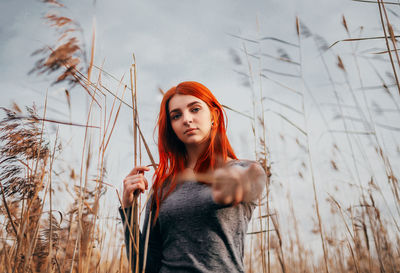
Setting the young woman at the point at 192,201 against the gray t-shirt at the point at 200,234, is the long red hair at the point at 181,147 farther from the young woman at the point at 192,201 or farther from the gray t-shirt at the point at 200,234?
the gray t-shirt at the point at 200,234

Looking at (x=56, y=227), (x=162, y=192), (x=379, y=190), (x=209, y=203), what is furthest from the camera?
(x=379, y=190)

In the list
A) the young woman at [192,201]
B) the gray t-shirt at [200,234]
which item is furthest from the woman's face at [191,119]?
the gray t-shirt at [200,234]

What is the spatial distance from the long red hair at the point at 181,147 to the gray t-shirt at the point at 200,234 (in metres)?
0.11

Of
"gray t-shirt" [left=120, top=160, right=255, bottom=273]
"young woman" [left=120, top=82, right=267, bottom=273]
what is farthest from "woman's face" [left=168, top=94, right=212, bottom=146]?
"gray t-shirt" [left=120, top=160, right=255, bottom=273]

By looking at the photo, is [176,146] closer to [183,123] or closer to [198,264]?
[183,123]

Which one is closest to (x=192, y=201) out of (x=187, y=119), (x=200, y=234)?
(x=200, y=234)

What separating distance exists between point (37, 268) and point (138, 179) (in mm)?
702

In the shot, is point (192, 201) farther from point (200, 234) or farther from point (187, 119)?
point (187, 119)

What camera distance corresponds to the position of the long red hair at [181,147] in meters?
1.26

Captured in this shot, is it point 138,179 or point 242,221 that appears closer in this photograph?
point 138,179

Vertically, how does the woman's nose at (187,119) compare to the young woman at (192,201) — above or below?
above

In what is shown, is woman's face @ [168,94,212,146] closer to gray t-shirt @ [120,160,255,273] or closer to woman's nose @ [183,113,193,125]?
woman's nose @ [183,113,193,125]

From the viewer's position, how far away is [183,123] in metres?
1.26

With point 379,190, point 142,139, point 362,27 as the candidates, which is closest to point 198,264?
point 142,139
